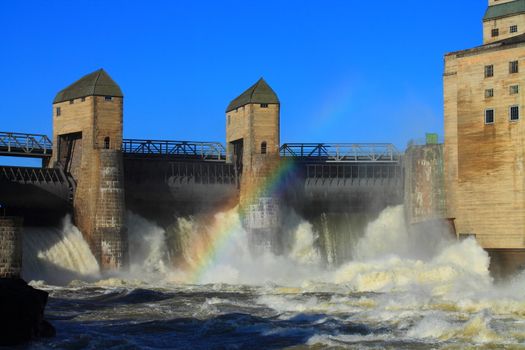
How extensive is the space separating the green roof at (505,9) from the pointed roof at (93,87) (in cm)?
2902

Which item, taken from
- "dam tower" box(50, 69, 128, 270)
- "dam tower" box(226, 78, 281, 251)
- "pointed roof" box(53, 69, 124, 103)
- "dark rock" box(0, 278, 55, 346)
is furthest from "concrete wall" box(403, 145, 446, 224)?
"dark rock" box(0, 278, 55, 346)

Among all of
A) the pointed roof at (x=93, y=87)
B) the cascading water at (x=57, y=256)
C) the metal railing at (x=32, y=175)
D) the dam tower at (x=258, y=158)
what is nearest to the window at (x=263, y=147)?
the dam tower at (x=258, y=158)

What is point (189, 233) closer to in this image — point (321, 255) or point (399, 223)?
point (321, 255)

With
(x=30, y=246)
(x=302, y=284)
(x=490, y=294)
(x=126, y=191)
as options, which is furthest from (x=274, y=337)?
(x=126, y=191)

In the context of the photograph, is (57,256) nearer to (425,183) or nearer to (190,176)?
(190,176)

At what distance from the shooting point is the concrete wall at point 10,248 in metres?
45.1

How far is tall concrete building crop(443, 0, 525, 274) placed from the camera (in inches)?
2248

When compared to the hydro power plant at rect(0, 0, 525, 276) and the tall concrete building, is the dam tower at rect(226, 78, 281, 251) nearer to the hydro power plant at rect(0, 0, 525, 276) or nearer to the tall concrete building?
the hydro power plant at rect(0, 0, 525, 276)

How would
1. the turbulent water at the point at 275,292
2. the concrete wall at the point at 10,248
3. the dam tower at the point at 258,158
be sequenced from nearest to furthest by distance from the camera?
the turbulent water at the point at 275,292
the concrete wall at the point at 10,248
the dam tower at the point at 258,158

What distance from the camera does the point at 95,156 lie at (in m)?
60.5

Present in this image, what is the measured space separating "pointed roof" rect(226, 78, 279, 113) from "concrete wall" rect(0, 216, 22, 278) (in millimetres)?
24101

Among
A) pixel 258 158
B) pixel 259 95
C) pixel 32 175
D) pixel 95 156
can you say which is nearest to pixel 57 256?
pixel 32 175

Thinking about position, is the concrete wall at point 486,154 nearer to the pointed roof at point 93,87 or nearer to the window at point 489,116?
the window at point 489,116

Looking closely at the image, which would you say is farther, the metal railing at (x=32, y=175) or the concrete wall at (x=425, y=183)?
the concrete wall at (x=425, y=183)
